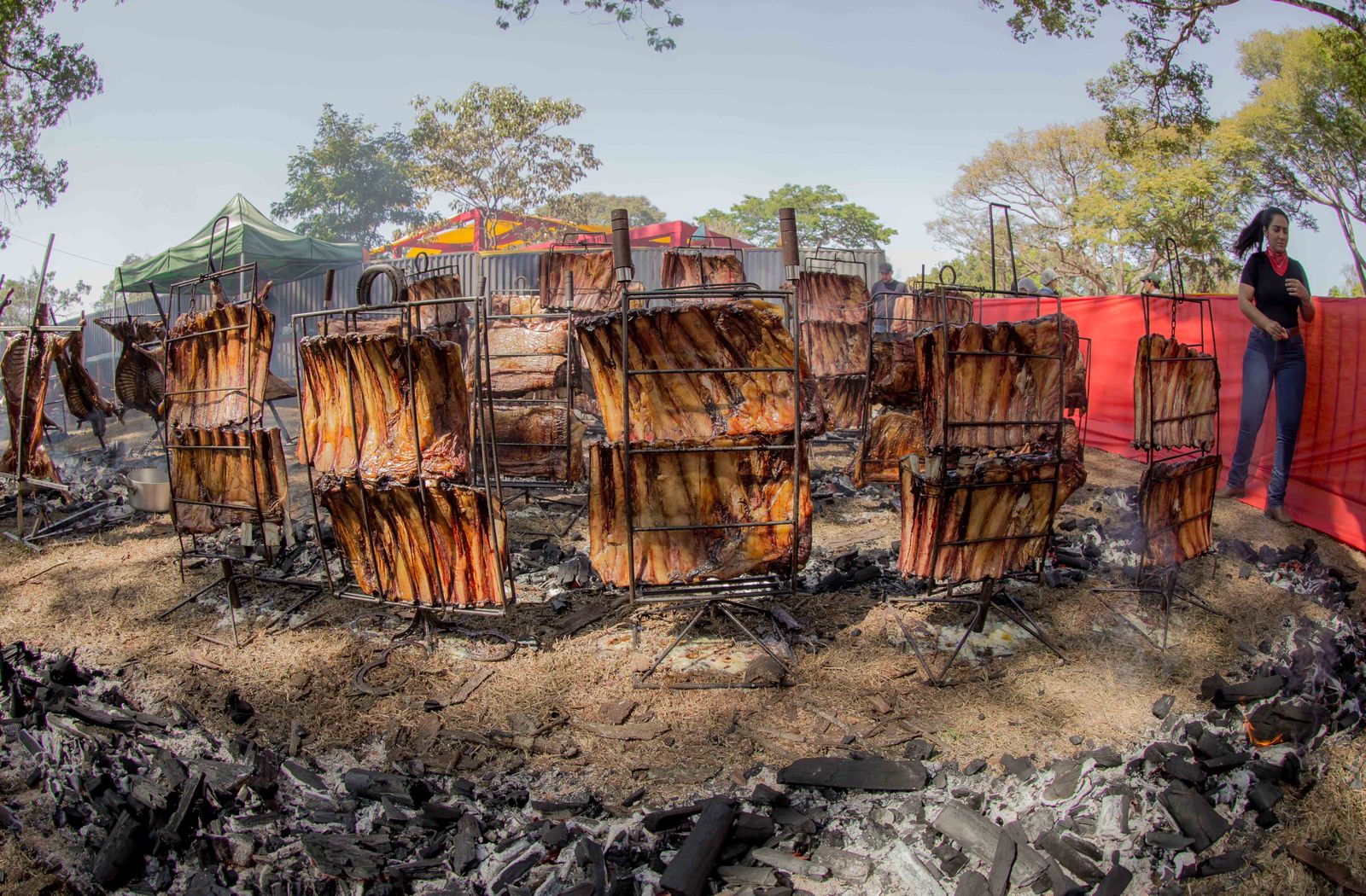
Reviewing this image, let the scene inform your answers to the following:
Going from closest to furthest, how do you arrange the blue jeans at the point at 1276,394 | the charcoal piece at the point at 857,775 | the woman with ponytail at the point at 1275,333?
the charcoal piece at the point at 857,775, the woman with ponytail at the point at 1275,333, the blue jeans at the point at 1276,394

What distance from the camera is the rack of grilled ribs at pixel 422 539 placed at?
4.89m

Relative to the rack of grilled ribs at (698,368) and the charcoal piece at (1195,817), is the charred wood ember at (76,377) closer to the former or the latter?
the rack of grilled ribs at (698,368)

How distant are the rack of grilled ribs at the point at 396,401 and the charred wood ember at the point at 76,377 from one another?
17.0ft

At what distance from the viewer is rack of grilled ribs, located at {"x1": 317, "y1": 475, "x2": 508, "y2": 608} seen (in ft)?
16.0

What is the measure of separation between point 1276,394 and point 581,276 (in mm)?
8094

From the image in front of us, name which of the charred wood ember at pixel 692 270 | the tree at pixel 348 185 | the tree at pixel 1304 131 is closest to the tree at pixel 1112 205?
the tree at pixel 1304 131

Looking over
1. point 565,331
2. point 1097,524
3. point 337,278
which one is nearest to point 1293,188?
point 1097,524

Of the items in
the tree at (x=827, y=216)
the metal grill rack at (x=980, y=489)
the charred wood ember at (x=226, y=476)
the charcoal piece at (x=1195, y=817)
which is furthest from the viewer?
the tree at (x=827, y=216)

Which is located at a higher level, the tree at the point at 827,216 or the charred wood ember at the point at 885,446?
the tree at the point at 827,216

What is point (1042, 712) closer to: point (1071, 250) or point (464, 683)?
point (464, 683)

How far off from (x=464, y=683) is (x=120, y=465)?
9745 millimetres

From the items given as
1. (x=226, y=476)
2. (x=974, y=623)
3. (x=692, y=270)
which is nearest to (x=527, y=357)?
(x=226, y=476)

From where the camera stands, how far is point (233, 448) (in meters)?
6.00

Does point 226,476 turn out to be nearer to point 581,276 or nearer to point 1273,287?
point 581,276
